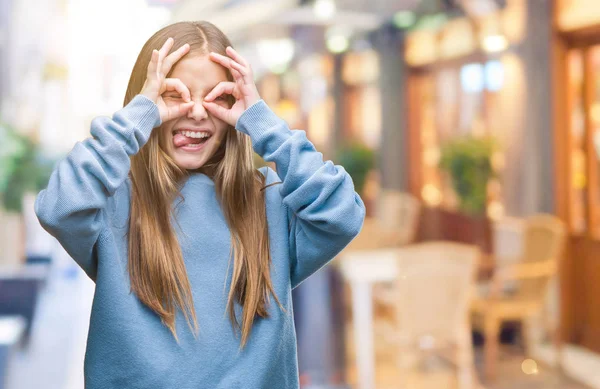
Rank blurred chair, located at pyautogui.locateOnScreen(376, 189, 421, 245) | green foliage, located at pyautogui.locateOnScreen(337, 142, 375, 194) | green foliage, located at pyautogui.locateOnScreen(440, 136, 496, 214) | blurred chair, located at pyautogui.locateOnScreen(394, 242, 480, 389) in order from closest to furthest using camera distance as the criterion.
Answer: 1. blurred chair, located at pyautogui.locateOnScreen(394, 242, 480, 389)
2. green foliage, located at pyautogui.locateOnScreen(440, 136, 496, 214)
3. blurred chair, located at pyautogui.locateOnScreen(376, 189, 421, 245)
4. green foliage, located at pyautogui.locateOnScreen(337, 142, 375, 194)

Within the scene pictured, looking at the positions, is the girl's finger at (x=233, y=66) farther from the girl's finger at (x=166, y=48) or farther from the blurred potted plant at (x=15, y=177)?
the blurred potted plant at (x=15, y=177)

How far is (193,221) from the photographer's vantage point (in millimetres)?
1193

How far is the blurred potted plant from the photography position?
12.0ft

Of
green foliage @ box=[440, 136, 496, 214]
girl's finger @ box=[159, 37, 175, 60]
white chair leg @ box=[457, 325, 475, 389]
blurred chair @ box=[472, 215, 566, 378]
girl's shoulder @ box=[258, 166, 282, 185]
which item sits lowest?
white chair leg @ box=[457, 325, 475, 389]

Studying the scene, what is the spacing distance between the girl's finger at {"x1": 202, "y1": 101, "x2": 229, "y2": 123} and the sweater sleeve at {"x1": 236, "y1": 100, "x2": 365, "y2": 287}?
0.03 meters

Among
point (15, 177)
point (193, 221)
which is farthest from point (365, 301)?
point (193, 221)

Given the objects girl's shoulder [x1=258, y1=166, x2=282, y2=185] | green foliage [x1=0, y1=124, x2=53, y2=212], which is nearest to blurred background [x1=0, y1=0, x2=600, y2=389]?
green foliage [x1=0, y1=124, x2=53, y2=212]

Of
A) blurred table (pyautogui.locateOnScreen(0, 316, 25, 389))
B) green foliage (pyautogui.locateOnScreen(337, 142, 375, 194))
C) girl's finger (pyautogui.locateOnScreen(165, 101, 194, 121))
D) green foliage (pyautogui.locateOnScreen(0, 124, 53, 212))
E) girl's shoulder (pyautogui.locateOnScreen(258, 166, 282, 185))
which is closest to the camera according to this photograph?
girl's finger (pyautogui.locateOnScreen(165, 101, 194, 121))

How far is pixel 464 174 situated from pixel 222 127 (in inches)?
190

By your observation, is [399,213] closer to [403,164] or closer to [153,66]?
[403,164]

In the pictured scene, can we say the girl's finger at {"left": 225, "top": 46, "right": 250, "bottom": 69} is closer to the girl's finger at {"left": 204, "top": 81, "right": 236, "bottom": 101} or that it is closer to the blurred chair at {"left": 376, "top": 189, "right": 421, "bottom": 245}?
the girl's finger at {"left": 204, "top": 81, "right": 236, "bottom": 101}

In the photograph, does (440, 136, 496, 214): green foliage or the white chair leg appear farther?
(440, 136, 496, 214): green foliage

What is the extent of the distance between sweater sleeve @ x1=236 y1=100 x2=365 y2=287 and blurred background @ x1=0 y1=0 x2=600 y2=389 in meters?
1.11

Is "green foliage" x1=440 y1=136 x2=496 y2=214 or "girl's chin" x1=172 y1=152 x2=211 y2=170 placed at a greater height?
"girl's chin" x1=172 y1=152 x2=211 y2=170
